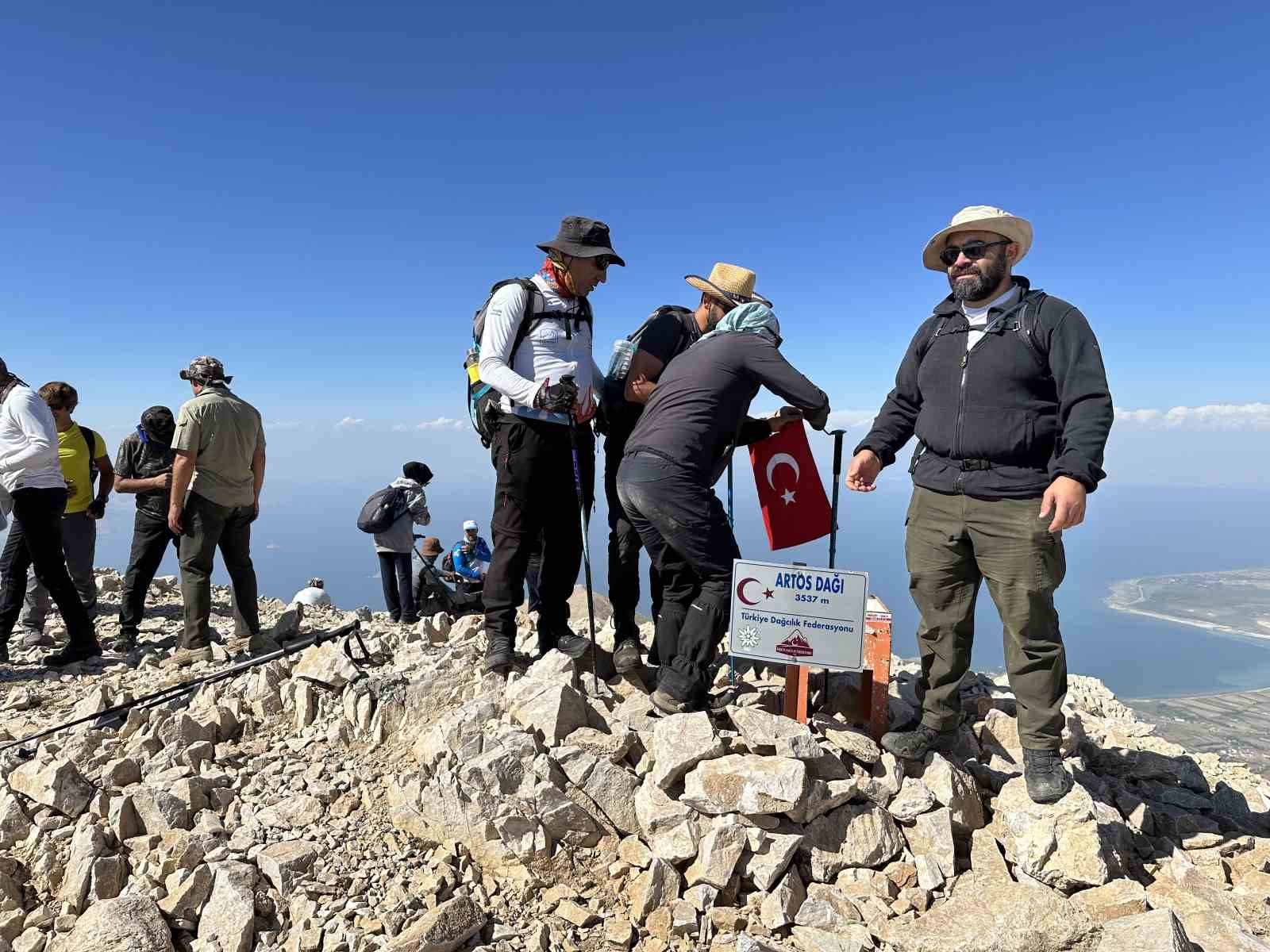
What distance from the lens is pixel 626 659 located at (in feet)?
16.1

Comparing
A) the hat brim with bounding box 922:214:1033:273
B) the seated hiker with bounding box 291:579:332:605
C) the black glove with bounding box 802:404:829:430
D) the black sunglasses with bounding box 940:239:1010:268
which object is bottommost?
the seated hiker with bounding box 291:579:332:605

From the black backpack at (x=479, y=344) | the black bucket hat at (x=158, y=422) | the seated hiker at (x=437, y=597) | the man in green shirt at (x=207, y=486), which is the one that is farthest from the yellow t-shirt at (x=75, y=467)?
the black backpack at (x=479, y=344)

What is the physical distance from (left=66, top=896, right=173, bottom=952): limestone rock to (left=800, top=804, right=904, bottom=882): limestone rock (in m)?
3.02

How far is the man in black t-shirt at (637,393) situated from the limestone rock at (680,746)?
1.06 metres

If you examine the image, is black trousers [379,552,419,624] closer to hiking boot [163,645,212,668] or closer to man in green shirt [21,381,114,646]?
hiking boot [163,645,212,668]

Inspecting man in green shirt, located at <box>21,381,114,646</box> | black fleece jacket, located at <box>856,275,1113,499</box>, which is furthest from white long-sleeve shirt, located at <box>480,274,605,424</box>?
man in green shirt, located at <box>21,381,114,646</box>

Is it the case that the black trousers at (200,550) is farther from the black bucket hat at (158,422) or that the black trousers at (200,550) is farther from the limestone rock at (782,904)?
the limestone rock at (782,904)

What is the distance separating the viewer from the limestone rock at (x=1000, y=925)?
2.85m

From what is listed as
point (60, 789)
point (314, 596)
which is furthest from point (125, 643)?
point (60, 789)

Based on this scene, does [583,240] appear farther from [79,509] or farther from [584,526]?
[79,509]

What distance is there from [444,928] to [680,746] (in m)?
1.42

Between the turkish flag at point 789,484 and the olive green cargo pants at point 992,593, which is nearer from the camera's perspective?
the olive green cargo pants at point 992,593

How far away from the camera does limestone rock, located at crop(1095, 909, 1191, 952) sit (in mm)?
2635

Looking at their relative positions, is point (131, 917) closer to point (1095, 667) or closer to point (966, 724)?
point (966, 724)
